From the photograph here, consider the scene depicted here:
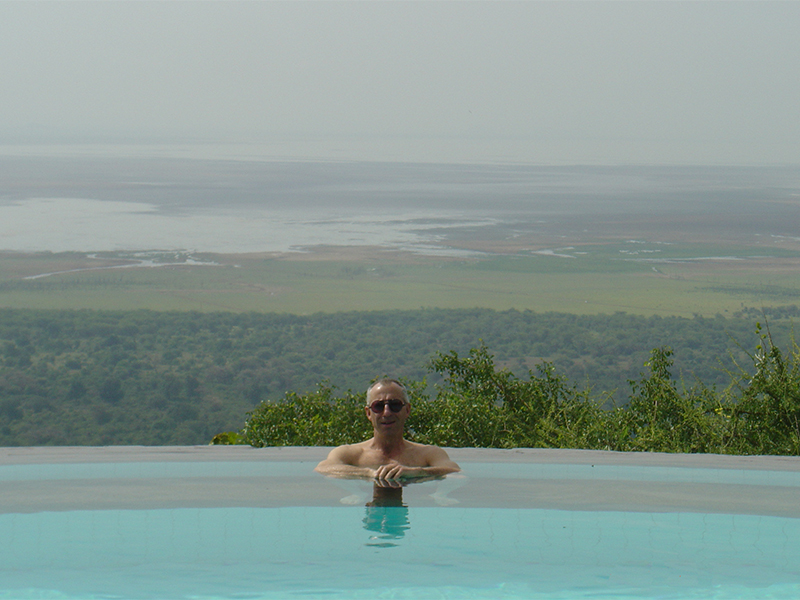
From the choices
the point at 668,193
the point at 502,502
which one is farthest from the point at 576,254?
the point at 502,502

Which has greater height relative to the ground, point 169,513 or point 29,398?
point 169,513

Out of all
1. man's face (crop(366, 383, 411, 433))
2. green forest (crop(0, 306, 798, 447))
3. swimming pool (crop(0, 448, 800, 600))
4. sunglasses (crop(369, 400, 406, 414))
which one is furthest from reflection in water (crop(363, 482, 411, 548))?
green forest (crop(0, 306, 798, 447))

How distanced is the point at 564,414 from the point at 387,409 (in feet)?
10.6

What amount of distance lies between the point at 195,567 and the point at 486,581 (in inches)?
41.1

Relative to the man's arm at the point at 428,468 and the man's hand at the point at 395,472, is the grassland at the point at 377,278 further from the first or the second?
the man's hand at the point at 395,472

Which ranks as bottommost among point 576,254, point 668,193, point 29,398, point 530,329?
point 29,398

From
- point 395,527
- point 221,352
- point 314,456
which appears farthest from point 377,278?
point 395,527

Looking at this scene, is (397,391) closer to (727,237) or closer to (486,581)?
(486,581)

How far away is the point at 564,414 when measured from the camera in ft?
21.7

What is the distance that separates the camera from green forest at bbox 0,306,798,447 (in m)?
27.3

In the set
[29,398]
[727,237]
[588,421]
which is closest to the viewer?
[588,421]

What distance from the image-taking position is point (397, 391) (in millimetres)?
3609

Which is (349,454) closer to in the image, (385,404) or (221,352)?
(385,404)

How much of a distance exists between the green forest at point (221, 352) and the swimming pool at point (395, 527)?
2030 centimetres
